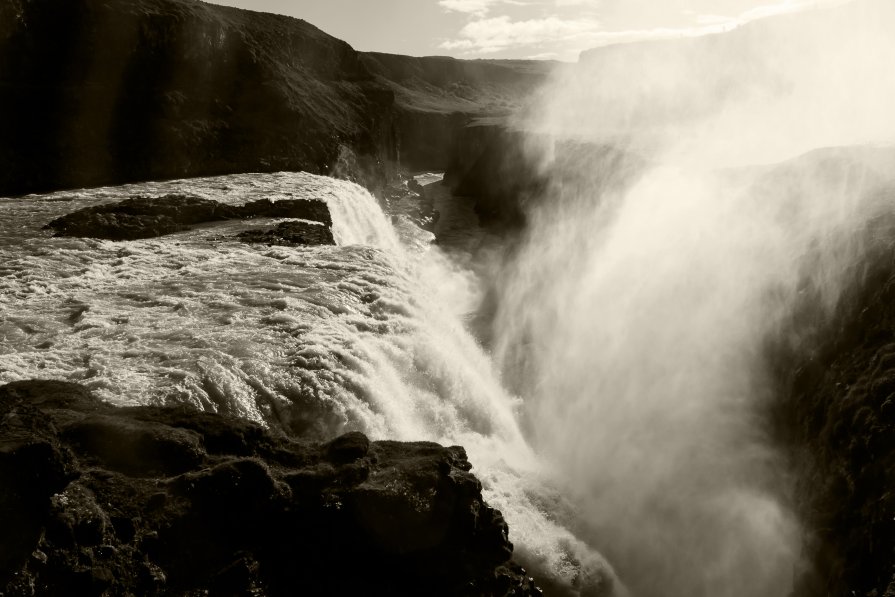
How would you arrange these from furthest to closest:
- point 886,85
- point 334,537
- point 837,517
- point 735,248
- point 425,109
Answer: point 425,109, point 886,85, point 735,248, point 837,517, point 334,537

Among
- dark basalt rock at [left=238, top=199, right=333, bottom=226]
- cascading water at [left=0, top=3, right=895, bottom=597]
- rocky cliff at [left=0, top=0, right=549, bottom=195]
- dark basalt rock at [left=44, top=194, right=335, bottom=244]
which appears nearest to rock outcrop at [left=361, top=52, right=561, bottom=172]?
→ rocky cliff at [left=0, top=0, right=549, bottom=195]

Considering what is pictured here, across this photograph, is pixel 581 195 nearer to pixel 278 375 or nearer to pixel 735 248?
pixel 735 248

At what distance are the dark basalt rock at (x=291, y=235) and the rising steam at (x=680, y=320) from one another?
509 cm

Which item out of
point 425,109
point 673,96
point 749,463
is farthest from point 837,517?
point 425,109

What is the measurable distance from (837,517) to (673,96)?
125 ft

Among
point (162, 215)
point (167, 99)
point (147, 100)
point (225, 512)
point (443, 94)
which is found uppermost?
point (443, 94)

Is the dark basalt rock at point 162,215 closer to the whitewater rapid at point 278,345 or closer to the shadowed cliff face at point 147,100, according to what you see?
the whitewater rapid at point 278,345

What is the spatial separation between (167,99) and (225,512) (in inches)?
980

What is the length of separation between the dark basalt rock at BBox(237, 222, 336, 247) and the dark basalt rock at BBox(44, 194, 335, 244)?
122 mm

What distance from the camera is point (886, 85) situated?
3045 cm

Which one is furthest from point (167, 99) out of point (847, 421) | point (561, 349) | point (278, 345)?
point (847, 421)

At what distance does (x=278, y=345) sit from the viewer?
11000 millimetres

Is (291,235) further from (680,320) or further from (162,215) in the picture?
(680,320)

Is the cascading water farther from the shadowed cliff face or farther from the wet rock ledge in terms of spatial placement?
the shadowed cliff face
